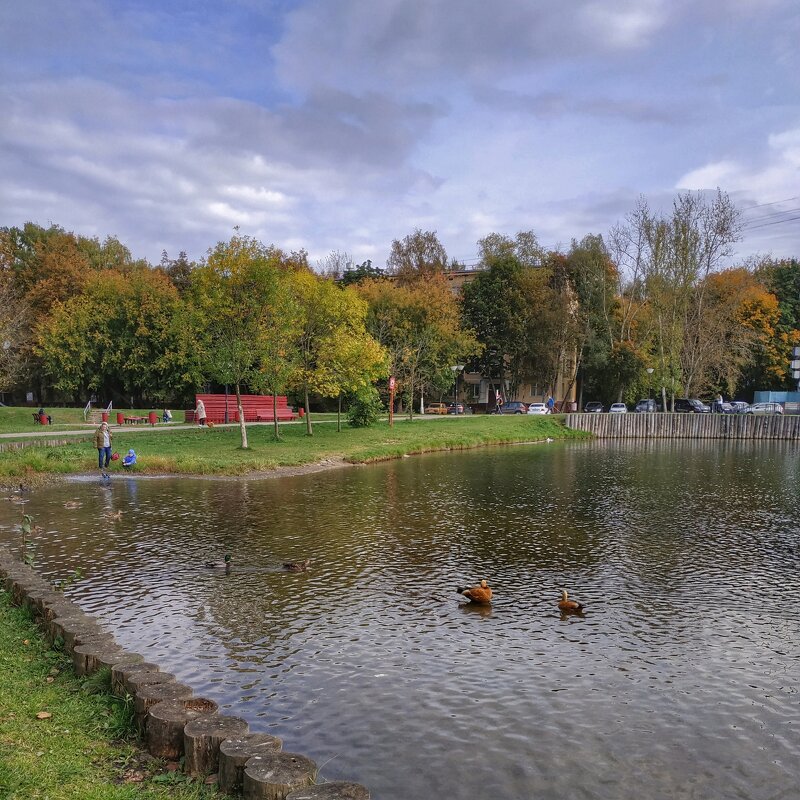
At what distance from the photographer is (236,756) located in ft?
21.4

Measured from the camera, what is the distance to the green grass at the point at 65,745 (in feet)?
21.0

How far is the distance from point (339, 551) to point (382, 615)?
15.3 feet

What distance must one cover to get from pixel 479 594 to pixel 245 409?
42.3 m

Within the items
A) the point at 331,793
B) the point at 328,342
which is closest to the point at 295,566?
the point at 331,793

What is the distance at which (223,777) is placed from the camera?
261 inches

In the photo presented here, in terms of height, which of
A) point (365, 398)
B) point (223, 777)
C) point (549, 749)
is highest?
point (365, 398)

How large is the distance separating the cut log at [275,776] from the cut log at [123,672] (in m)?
2.41

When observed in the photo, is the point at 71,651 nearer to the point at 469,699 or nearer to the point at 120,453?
the point at 469,699

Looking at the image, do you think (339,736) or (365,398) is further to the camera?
(365,398)

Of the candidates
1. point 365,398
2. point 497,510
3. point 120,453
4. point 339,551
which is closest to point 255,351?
point 120,453

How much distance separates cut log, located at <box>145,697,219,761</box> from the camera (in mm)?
7199

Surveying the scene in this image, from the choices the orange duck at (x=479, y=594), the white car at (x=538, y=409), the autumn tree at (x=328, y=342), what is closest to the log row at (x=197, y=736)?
the orange duck at (x=479, y=594)

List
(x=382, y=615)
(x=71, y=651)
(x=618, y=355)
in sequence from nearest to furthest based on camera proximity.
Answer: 1. (x=71, y=651)
2. (x=382, y=615)
3. (x=618, y=355)

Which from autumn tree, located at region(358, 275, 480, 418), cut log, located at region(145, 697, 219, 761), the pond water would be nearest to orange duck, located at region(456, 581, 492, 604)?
the pond water
